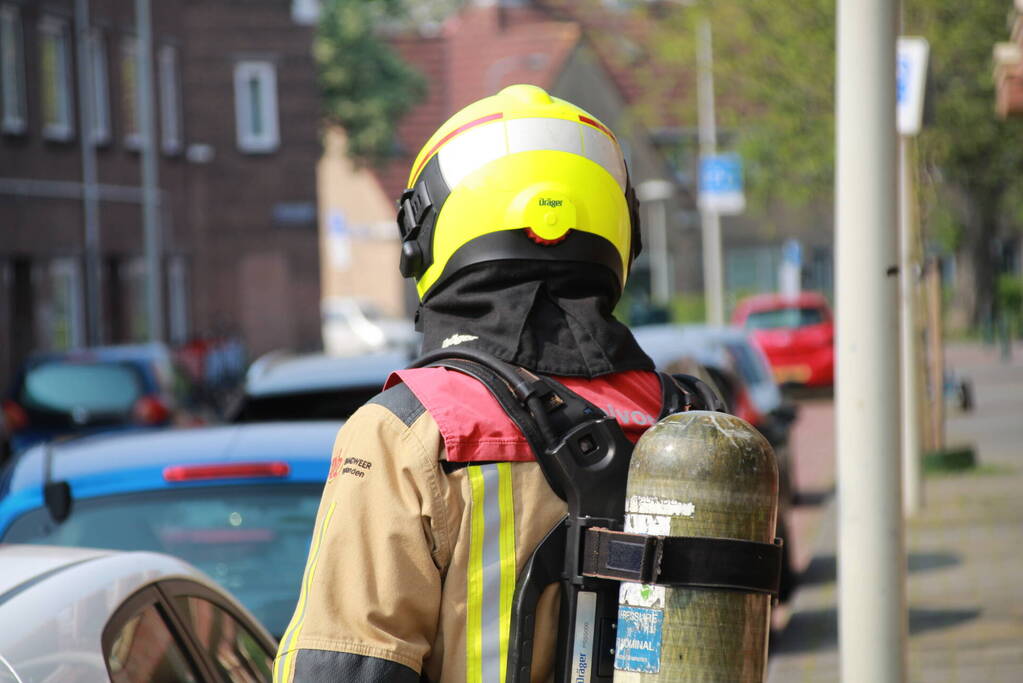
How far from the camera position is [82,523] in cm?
463

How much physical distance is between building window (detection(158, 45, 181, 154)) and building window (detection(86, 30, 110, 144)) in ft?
8.83

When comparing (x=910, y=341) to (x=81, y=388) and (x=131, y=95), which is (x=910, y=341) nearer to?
(x=81, y=388)

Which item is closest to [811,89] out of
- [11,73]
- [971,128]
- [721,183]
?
[721,183]

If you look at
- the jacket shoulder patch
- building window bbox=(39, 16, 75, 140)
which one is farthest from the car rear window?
building window bbox=(39, 16, 75, 140)

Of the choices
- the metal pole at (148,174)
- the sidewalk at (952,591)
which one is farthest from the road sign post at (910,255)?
the metal pole at (148,174)

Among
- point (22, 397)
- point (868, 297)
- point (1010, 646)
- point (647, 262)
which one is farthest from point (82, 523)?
point (647, 262)

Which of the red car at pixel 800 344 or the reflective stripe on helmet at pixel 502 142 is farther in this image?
the red car at pixel 800 344

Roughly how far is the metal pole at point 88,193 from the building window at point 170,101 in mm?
4285

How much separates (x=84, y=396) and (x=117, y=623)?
12547mm

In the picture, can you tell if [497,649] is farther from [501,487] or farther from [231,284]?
[231,284]

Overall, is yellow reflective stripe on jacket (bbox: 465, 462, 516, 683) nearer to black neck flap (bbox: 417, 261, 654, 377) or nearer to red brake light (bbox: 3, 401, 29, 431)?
black neck flap (bbox: 417, 261, 654, 377)

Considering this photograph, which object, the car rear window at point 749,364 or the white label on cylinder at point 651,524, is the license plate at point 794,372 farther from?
the white label on cylinder at point 651,524

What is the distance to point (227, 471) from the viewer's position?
4.70m

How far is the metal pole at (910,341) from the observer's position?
11586mm
